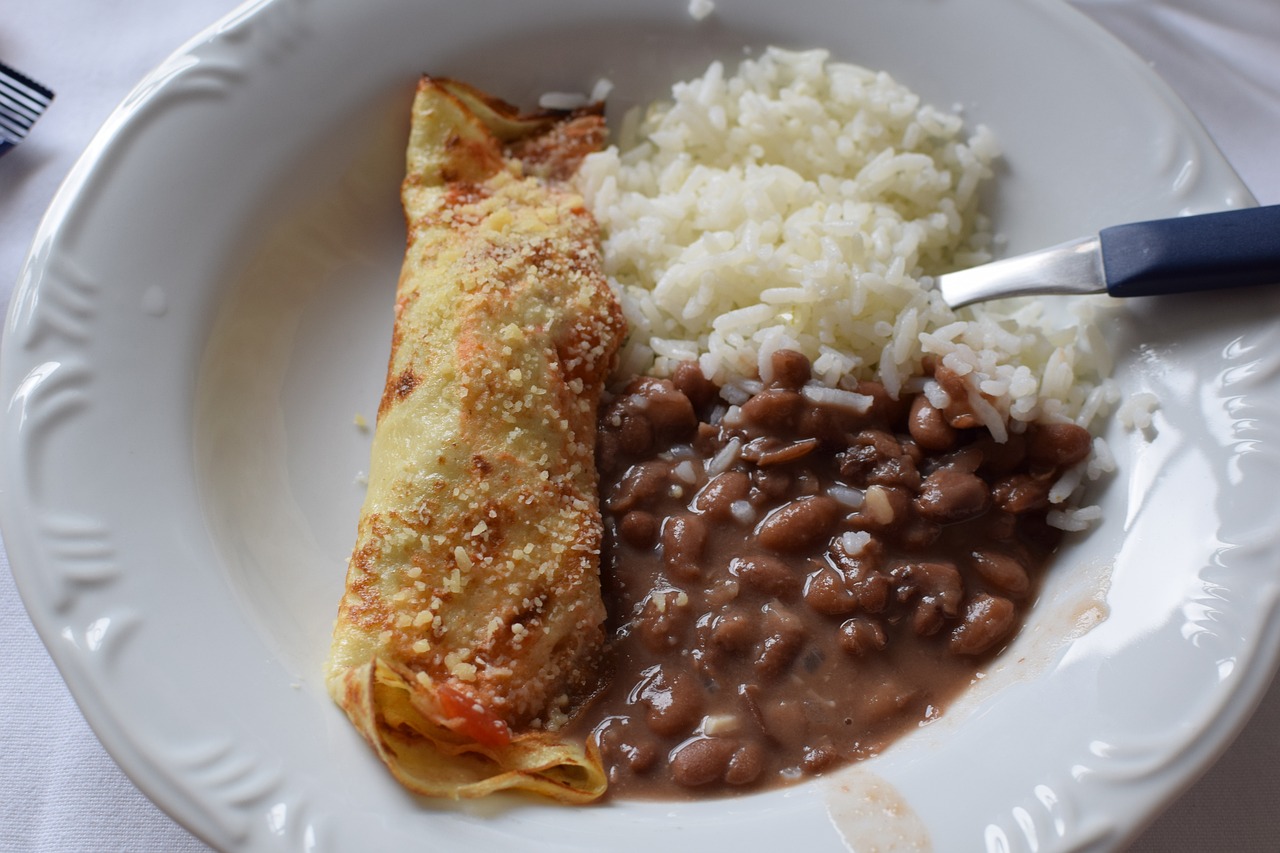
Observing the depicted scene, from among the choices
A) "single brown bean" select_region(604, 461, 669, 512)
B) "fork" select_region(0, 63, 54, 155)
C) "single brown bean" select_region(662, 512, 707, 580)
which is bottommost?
"single brown bean" select_region(662, 512, 707, 580)

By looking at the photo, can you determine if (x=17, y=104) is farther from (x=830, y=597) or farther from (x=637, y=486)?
(x=830, y=597)

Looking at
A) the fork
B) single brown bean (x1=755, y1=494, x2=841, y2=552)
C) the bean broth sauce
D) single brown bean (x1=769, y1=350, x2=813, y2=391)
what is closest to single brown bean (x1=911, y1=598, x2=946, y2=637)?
the bean broth sauce

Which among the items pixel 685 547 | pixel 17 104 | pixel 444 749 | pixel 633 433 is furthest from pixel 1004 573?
pixel 17 104

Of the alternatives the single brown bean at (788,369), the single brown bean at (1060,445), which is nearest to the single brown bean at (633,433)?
the single brown bean at (788,369)

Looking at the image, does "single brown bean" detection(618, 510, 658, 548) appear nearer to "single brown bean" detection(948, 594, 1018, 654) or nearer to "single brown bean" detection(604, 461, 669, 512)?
"single brown bean" detection(604, 461, 669, 512)

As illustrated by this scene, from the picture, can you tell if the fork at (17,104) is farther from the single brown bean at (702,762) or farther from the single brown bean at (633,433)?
the single brown bean at (702,762)

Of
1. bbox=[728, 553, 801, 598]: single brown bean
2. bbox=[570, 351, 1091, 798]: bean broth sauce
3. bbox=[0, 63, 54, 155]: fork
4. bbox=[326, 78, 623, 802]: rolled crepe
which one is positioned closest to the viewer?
bbox=[326, 78, 623, 802]: rolled crepe

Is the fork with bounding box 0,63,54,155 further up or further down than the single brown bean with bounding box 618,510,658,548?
further up

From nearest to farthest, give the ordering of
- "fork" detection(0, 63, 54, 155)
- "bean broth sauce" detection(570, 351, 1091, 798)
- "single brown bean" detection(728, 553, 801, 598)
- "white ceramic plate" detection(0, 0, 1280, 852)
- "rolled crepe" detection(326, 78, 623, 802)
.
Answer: "white ceramic plate" detection(0, 0, 1280, 852)
"rolled crepe" detection(326, 78, 623, 802)
"bean broth sauce" detection(570, 351, 1091, 798)
"single brown bean" detection(728, 553, 801, 598)
"fork" detection(0, 63, 54, 155)
